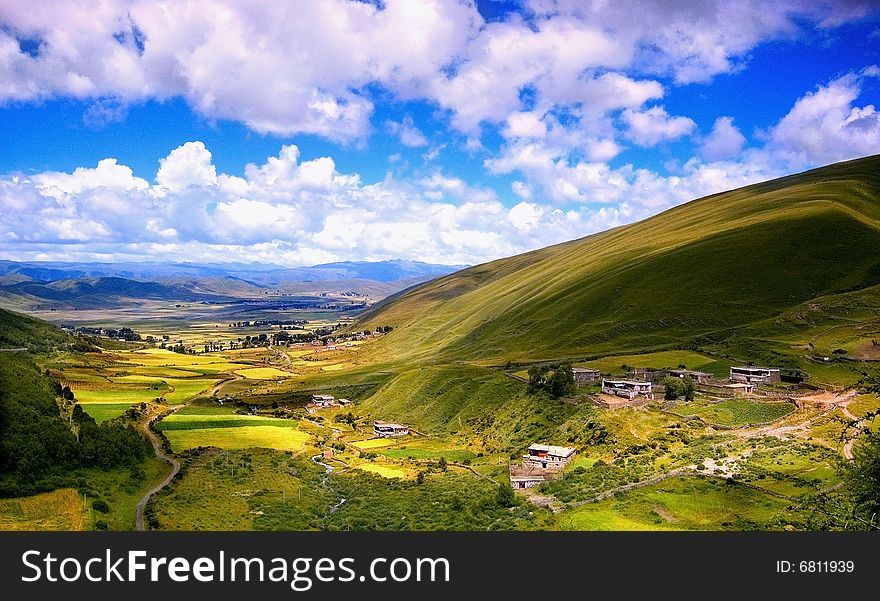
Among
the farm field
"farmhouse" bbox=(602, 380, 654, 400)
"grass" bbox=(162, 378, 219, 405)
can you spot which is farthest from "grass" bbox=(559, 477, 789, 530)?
"grass" bbox=(162, 378, 219, 405)

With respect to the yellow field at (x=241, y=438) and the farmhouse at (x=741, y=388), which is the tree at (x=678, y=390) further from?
the yellow field at (x=241, y=438)

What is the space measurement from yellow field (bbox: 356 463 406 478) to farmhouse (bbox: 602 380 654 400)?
116 feet

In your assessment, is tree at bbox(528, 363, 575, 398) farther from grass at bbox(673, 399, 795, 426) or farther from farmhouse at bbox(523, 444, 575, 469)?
farmhouse at bbox(523, 444, 575, 469)

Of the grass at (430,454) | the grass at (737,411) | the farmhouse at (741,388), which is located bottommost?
the grass at (430,454)

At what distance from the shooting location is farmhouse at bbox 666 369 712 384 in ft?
309

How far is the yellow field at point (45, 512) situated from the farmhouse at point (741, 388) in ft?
265

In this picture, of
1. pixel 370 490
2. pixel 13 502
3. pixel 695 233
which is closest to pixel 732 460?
pixel 370 490

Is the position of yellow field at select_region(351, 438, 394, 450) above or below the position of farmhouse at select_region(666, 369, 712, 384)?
below

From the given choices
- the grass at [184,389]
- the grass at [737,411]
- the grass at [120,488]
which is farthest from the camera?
the grass at [184,389]

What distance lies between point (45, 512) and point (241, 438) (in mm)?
41171

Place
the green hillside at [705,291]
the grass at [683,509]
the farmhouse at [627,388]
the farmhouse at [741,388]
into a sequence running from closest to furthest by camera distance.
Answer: the grass at [683,509]
the farmhouse at [741,388]
the farmhouse at [627,388]
the green hillside at [705,291]

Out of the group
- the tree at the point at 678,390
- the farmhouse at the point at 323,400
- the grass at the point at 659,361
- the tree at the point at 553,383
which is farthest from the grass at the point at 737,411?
the farmhouse at the point at 323,400

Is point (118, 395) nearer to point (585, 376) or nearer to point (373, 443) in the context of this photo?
point (373, 443)

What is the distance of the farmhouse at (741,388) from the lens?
84100mm
